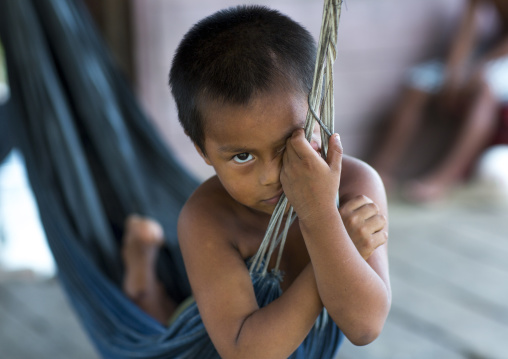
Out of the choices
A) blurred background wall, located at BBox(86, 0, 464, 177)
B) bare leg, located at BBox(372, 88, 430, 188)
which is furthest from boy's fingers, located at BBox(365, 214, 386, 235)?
bare leg, located at BBox(372, 88, 430, 188)

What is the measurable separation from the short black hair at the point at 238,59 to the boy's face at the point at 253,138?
0.04 feet

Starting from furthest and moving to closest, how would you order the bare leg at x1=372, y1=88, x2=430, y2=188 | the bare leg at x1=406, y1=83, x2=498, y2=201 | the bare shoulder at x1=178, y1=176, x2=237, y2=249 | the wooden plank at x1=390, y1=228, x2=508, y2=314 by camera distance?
the bare leg at x1=372, y1=88, x2=430, y2=188
the bare leg at x1=406, y1=83, x2=498, y2=201
the wooden plank at x1=390, y1=228, x2=508, y2=314
the bare shoulder at x1=178, y1=176, x2=237, y2=249

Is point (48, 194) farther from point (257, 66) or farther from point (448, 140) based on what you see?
point (448, 140)

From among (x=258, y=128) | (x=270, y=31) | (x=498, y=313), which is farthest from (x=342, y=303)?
(x=498, y=313)

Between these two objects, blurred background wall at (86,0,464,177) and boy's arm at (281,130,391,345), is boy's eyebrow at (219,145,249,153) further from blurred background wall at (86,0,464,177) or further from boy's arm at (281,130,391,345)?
blurred background wall at (86,0,464,177)

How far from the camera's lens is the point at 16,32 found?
1.55 meters

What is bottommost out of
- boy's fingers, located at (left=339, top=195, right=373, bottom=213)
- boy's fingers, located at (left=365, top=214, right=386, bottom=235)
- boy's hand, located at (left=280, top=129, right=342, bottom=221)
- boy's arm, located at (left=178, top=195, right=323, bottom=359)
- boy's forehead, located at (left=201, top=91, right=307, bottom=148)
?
boy's arm, located at (left=178, top=195, right=323, bottom=359)

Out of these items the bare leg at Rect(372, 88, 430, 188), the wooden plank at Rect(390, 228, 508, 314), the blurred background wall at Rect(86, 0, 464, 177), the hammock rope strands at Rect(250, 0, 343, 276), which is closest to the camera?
the hammock rope strands at Rect(250, 0, 343, 276)

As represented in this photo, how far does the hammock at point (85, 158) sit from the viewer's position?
1.39 m

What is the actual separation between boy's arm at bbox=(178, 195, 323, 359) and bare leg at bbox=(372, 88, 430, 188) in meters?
2.08

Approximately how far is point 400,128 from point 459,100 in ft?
0.90

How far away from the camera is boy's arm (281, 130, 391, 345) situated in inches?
31.3

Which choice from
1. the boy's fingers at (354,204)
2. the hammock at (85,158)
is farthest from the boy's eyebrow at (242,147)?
the hammock at (85,158)

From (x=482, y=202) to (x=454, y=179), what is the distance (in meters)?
0.19
